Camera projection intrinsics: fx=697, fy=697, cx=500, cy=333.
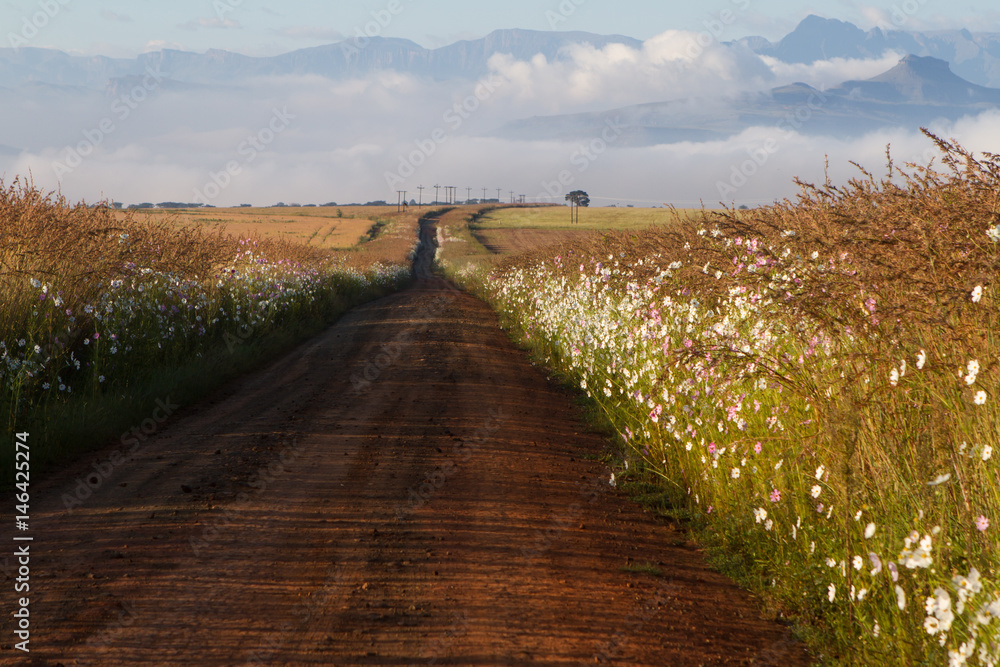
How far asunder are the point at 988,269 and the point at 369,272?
31.9 meters

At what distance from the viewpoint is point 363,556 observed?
14.2 feet

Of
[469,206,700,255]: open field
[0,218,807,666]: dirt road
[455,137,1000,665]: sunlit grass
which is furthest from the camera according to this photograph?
[469,206,700,255]: open field

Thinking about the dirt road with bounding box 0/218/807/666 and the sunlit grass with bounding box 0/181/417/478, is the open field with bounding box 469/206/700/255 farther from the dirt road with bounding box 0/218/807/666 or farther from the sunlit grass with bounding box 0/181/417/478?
the dirt road with bounding box 0/218/807/666

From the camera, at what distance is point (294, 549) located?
4.39 metres

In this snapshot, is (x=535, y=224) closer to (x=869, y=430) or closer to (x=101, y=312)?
(x=101, y=312)

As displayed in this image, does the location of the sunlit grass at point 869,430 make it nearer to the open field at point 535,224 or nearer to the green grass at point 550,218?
the open field at point 535,224

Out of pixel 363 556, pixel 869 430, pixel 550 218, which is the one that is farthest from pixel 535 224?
pixel 869 430

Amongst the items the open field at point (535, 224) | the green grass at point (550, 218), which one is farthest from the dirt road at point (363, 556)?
the green grass at point (550, 218)

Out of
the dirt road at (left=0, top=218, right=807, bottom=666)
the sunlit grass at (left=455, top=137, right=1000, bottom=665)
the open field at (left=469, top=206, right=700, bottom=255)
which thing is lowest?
the dirt road at (left=0, top=218, right=807, bottom=666)

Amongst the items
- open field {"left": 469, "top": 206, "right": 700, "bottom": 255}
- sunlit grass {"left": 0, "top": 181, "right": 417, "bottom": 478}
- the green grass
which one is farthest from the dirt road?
the green grass

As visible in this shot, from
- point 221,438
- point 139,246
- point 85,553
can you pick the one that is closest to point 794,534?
point 85,553

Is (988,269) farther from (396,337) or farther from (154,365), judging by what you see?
(396,337)

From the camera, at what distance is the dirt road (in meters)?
3.33

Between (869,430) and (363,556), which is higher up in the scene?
(869,430)
